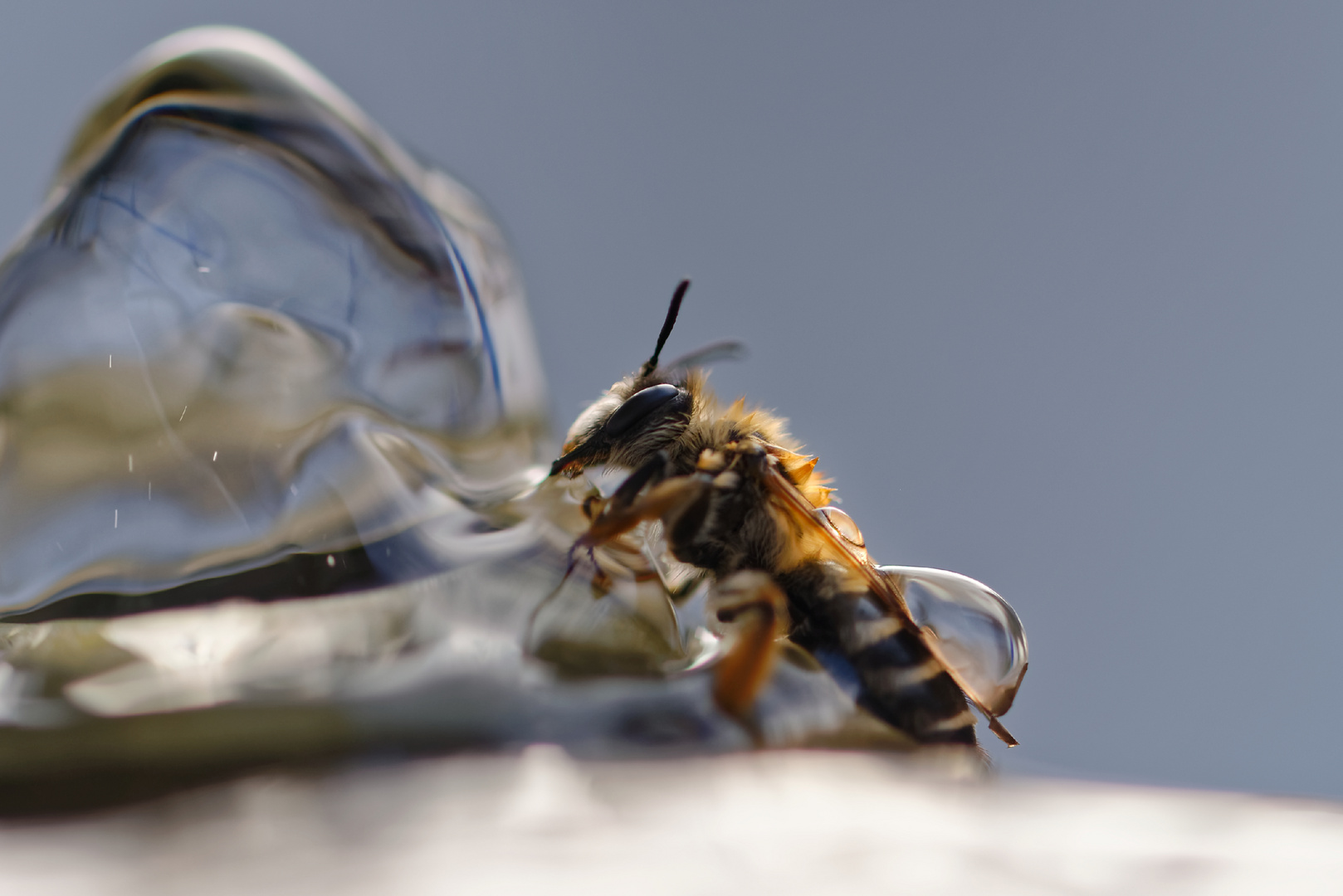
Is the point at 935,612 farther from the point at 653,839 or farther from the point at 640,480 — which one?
the point at 653,839

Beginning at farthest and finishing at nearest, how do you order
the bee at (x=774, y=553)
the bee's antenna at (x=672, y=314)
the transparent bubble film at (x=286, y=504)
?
the bee's antenna at (x=672, y=314), the bee at (x=774, y=553), the transparent bubble film at (x=286, y=504)

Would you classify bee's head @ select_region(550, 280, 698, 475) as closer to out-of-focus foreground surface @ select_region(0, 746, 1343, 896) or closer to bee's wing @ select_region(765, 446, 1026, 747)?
bee's wing @ select_region(765, 446, 1026, 747)

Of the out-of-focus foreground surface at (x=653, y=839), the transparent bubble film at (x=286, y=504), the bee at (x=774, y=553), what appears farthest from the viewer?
the bee at (x=774, y=553)

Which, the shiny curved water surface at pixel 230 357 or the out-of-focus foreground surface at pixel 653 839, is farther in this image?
the shiny curved water surface at pixel 230 357

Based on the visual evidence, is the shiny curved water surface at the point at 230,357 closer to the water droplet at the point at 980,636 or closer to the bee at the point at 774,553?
the bee at the point at 774,553

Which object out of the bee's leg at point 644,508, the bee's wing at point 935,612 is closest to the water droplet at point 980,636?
the bee's wing at point 935,612

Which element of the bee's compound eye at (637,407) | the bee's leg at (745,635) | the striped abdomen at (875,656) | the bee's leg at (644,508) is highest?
the bee's compound eye at (637,407)

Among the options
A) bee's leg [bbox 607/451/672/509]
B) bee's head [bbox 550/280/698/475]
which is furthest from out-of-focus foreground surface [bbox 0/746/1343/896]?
bee's head [bbox 550/280/698/475]
